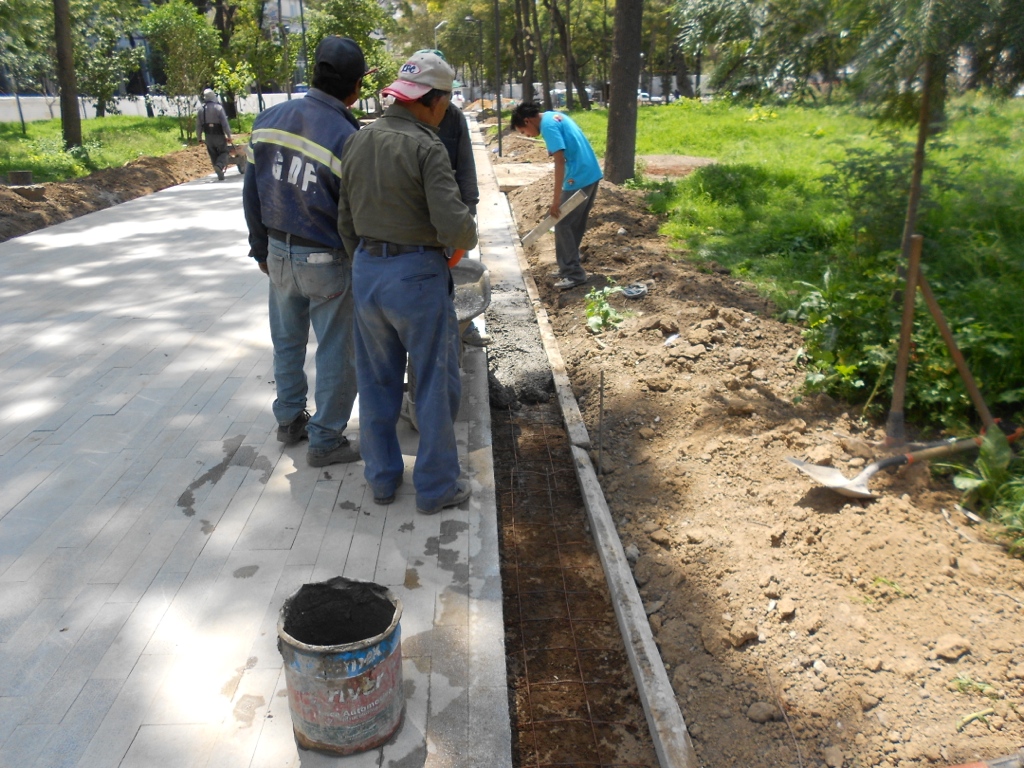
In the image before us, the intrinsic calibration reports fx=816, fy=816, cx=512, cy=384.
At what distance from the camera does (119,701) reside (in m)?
2.92

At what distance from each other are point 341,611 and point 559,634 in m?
1.26

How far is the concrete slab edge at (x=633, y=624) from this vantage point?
298 cm

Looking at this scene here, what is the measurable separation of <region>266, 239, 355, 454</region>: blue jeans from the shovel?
2.43 meters

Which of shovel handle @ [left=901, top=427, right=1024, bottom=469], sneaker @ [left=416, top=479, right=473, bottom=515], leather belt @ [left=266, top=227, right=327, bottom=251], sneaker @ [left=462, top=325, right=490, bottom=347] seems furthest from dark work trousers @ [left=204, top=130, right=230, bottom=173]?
shovel handle @ [left=901, top=427, right=1024, bottom=469]

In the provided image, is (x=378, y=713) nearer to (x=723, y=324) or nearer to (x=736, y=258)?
(x=723, y=324)

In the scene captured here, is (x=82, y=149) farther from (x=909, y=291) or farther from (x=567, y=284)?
(x=909, y=291)

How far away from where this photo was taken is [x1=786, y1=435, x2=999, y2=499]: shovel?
411 cm

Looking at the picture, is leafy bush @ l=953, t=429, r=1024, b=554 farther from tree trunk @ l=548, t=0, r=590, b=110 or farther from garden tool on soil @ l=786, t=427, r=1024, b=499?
tree trunk @ l=548, t=0, r=590, b=110

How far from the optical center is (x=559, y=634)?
3725 millimetres

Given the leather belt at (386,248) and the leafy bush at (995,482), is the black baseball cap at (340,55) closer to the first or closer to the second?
the leather belt at (386,248)

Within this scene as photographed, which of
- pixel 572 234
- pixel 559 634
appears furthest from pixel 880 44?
pixel 572 234

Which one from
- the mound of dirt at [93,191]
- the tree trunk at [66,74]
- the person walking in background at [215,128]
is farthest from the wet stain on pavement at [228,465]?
the tree trunk at [66,74]

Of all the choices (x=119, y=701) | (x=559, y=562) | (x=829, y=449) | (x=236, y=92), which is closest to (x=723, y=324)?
(x=829, y=449)

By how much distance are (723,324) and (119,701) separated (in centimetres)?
494
